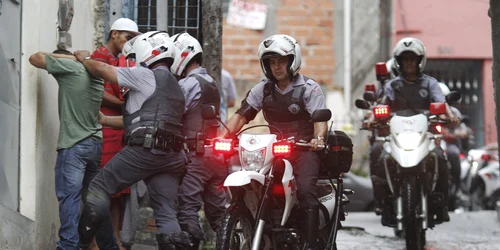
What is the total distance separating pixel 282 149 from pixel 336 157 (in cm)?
85

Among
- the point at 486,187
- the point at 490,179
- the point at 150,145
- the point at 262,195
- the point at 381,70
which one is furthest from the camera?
the point at 486,187

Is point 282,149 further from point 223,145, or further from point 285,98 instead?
point 285,98

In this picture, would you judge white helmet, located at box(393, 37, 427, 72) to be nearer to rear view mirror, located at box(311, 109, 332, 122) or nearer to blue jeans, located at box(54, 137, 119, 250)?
rear view mirror, located at box(311, 109, 332, 122)

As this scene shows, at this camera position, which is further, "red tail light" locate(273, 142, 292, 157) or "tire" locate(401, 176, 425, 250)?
"tire" locate(401, 176, 425, 250)

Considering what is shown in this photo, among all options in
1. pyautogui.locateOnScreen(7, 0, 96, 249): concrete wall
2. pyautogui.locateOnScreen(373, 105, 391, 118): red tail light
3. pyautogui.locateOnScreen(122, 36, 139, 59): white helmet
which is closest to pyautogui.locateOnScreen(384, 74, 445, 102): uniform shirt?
pyautogui.locateOnScreen(373, 105, 391, 118): red tail light

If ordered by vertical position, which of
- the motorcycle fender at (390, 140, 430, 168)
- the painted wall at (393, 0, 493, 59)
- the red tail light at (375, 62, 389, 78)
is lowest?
Result: the motorcycle fender at (390, 140, 430, 168)

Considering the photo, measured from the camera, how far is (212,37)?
11375 millimetres

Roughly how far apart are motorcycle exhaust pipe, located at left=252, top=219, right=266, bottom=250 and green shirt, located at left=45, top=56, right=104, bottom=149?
1848 millimetres

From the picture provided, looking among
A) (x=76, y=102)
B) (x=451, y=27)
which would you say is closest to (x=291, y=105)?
(x=76, y=102)

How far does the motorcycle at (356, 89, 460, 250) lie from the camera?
35.1 feet

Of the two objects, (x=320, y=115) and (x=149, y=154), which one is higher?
(x=320, y=115)

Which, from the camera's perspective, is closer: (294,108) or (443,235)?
(294,108)

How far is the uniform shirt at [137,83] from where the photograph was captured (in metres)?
8.60

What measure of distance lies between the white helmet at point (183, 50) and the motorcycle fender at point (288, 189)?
171 centimetres
